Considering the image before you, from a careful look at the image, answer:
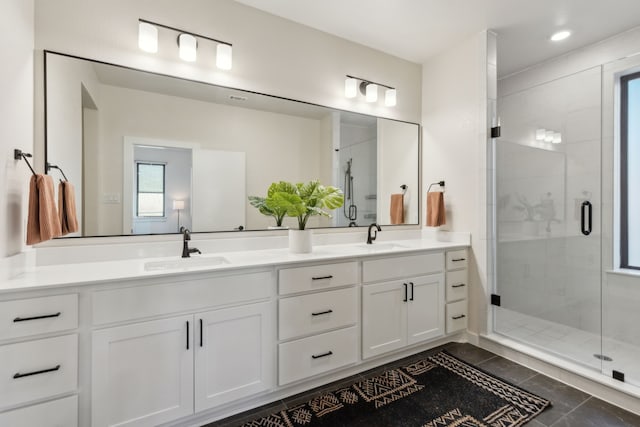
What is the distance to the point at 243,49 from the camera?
213 centimetres

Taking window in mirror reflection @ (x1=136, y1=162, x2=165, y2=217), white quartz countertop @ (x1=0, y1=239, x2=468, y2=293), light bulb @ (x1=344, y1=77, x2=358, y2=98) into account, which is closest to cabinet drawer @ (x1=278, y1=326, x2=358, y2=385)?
white quartz countertop @ (x1=0, y1=239, x2=468, y2=293)

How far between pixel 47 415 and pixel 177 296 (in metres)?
0.64

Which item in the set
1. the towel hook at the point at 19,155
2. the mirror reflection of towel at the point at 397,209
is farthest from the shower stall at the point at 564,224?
the towel hook at the point at 19,155

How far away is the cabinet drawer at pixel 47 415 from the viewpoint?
115 cm

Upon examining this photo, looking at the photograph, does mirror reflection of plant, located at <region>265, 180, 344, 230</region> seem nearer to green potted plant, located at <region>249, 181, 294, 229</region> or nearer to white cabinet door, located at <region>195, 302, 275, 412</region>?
green potted plant, located at <region>249, 181, 294, 229</region>

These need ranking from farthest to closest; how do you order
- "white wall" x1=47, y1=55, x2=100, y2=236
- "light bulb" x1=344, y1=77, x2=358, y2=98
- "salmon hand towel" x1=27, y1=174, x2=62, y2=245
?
"light bulb" x1=344, y1=77, x2=358, y2=98
"white wall" x1=47, y1=55, x2=100, y2=236
"salmon hand towel" x1=27, y1=174, x2=62, y2=245

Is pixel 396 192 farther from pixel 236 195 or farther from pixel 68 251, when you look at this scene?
pixel 68 251

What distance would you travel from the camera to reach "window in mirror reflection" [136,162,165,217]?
6.08ft

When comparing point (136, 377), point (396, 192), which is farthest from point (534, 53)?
point (136, 377)

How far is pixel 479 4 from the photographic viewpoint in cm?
213

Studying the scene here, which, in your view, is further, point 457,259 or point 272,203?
point 457,259

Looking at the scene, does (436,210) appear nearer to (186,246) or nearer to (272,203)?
(272,203)

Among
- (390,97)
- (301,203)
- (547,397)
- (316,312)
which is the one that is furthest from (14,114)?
(547,397)

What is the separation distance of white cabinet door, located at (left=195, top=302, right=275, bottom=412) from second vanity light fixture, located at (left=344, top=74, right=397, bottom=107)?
75.1 inches
